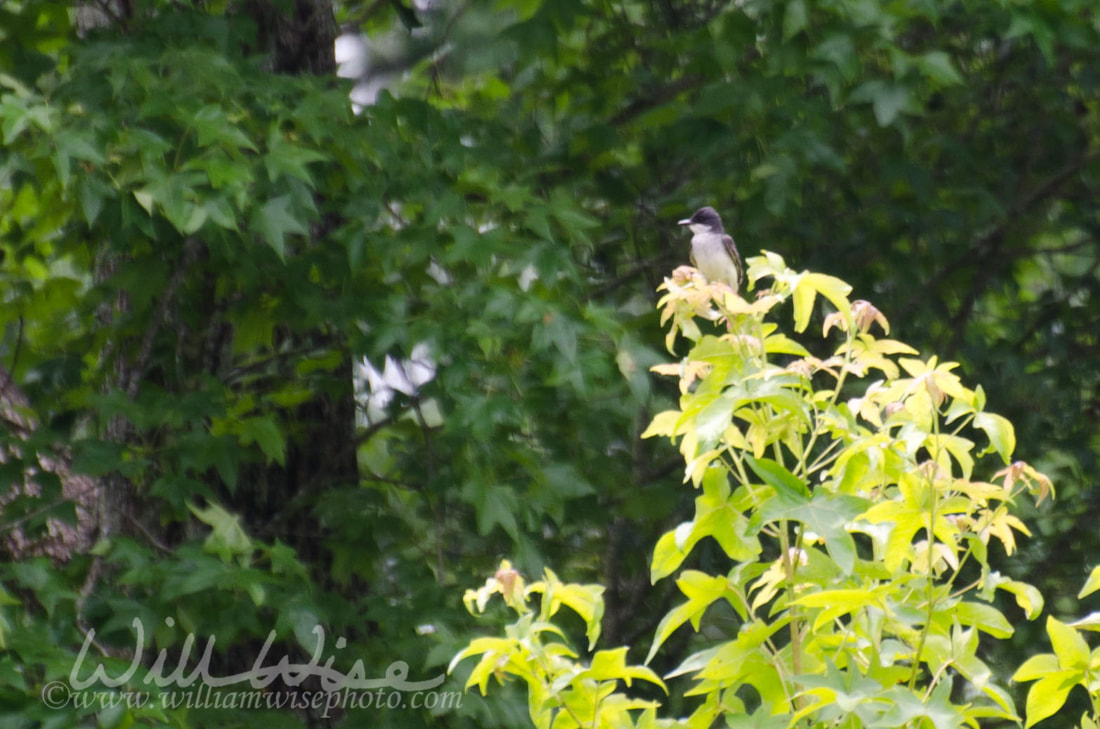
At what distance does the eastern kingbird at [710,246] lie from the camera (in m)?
4.07

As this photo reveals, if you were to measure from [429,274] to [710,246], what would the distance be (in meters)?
1.08

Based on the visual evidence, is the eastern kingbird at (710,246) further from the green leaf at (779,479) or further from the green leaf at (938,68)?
the green leaf at (779,479)

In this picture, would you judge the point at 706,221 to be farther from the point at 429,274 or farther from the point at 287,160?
the point at 287,160

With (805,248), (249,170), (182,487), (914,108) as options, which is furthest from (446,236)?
(805,248)

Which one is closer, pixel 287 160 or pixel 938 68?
pixel 287 160

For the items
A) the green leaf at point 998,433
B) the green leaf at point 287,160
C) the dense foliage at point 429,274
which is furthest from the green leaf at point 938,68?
the green leaf at point 998,433

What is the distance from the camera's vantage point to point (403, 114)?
3.44 m

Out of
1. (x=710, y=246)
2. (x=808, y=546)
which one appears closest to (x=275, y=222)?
(x=808, y=546)

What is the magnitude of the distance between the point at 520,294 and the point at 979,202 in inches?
77.5

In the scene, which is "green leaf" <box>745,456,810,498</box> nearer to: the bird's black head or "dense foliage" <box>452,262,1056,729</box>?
"dense foliage" <box>452,262,1056,729</box>

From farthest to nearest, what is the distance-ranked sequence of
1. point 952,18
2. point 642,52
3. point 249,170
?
1. point 642,52
2. point 952,18
3. point 249,170

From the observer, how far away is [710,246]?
4.15 metres

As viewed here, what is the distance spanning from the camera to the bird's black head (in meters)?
3.99

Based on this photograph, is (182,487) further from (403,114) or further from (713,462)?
(713,462)
